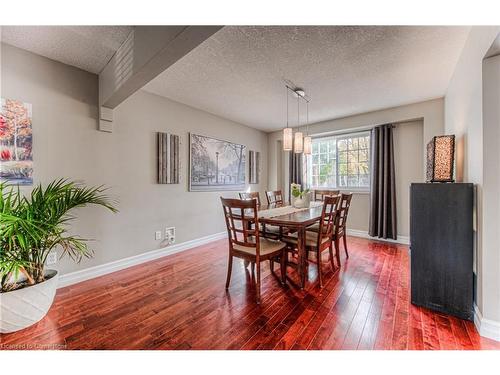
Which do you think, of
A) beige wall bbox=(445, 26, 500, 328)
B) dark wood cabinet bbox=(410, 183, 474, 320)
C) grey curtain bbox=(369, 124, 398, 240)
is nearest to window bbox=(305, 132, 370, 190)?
grey curtain bbox=(369, 124, 398, 240)

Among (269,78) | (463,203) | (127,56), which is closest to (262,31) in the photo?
(269,78)

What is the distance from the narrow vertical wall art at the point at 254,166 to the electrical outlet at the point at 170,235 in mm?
2135

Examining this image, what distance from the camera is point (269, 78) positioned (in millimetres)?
2549

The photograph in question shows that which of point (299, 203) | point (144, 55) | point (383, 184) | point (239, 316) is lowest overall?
point (239, 316)

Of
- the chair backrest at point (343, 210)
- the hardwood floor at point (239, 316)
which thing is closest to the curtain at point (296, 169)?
the chair backrest at point (343, 210)

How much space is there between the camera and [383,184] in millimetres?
3773

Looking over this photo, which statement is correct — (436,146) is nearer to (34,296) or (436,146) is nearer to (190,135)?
(190,135)

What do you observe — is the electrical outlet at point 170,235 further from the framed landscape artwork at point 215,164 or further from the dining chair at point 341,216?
the dining chair at point 341,216

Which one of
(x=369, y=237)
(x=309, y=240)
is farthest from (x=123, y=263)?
(x=369, y=237)

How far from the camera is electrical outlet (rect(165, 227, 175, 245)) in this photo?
10.5ft

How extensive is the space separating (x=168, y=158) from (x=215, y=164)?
967 mm

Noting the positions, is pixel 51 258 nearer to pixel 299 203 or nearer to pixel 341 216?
pixel 299 203

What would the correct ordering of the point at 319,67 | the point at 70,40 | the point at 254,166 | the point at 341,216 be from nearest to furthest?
the point at 70,40 < the point at 319,67 < the point at 341,216 < the point at 254,166

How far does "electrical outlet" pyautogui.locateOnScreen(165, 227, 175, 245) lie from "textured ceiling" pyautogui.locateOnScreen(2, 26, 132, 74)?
224cm
